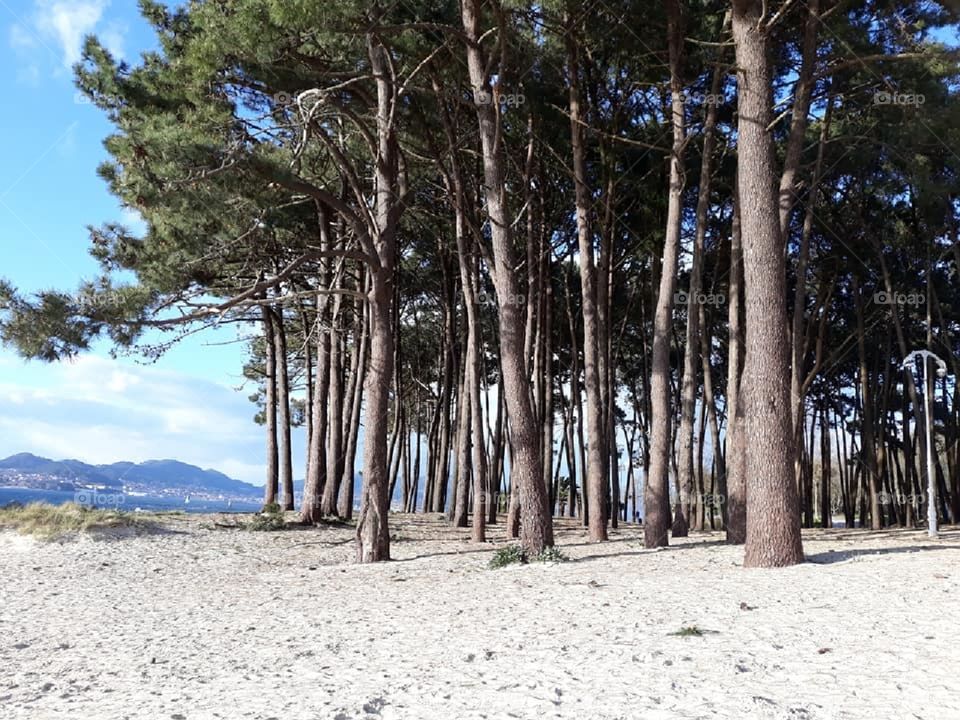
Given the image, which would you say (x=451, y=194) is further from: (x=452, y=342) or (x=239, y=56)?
(x=452, y=342)

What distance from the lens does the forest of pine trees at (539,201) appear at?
9.18m

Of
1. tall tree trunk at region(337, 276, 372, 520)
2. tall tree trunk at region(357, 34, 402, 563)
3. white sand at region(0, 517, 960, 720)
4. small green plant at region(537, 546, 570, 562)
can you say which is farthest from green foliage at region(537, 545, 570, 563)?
tall tree trunk at region(337, 276, 372, 520)

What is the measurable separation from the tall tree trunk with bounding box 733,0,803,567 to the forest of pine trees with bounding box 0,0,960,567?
3 centimetres

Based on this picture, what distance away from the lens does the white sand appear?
3861 mm

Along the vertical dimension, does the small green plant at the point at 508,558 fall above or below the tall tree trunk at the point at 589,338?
below

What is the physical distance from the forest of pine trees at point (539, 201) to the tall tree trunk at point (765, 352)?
0.03m

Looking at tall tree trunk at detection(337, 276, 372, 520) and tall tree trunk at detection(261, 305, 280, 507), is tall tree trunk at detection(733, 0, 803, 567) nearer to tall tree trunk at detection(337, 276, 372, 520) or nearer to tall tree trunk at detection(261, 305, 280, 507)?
tall tree trunk at detection(337, 276, 372, 520)

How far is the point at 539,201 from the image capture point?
15.9 metres

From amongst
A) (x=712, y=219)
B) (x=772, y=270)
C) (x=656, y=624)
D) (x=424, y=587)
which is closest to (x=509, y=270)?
(x=772, y=270)

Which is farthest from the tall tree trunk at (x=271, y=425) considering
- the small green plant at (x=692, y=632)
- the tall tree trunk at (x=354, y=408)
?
the small green plant at (x=692, y=632)

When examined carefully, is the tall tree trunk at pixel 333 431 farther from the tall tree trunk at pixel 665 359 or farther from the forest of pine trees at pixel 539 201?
the tall tree trunk at pixel 665 359

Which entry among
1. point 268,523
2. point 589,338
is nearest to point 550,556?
point 589,338

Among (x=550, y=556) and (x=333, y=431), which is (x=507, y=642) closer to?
(x=550, y=556)

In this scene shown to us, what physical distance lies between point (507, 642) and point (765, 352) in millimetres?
4713
